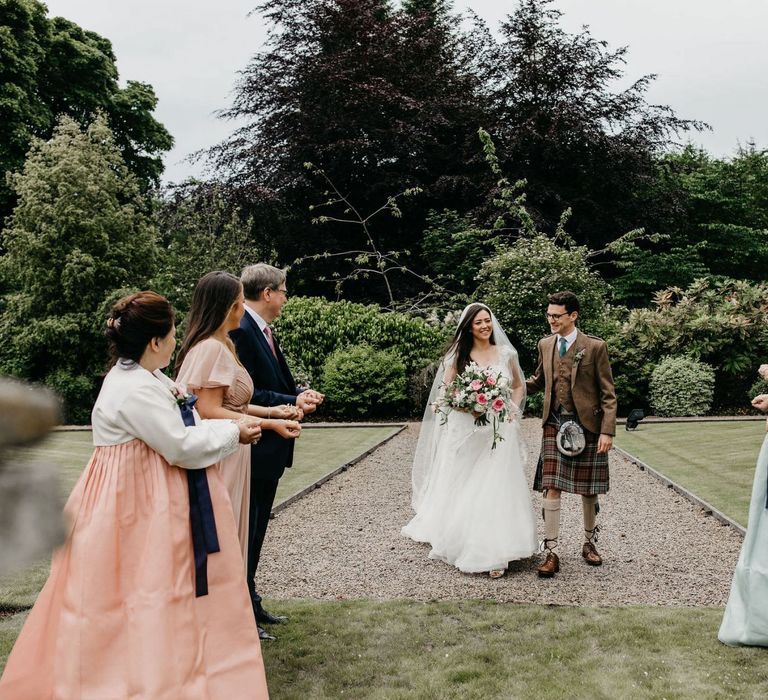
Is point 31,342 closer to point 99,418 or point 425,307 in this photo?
point 425,307

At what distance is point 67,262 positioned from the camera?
21328 millimetres

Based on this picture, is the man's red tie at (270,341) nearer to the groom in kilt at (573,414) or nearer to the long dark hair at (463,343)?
the groom in kilt at (573,414)

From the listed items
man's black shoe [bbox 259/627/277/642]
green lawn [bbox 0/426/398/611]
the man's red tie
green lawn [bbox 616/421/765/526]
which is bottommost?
green lawn [bbox 0/426/398/611]

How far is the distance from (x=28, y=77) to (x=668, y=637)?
26033mm

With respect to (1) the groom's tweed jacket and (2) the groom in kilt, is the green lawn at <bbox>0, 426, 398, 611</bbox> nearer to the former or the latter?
(2) the groom in kilt

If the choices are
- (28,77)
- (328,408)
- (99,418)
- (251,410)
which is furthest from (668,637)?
(28,77)

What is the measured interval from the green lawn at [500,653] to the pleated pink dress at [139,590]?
2.87 feet

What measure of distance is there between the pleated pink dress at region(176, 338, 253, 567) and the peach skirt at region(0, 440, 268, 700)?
79 centimetres

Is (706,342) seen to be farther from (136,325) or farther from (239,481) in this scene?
(136,325)

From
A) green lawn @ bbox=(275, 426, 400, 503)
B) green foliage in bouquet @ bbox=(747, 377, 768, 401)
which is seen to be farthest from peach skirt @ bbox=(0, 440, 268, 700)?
green foliage in bouquet @ bbox=(747, 377, 768, 401)

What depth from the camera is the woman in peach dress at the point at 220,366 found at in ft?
13.9

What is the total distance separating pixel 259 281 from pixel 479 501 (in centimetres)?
294

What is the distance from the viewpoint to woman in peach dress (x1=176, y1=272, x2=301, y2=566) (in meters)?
4.23

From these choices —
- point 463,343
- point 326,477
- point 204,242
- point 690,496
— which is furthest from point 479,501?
point 204,242
